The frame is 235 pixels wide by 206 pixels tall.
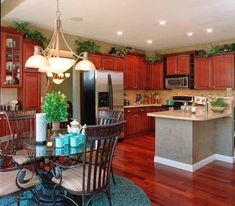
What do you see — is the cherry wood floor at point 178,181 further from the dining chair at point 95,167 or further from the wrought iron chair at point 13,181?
the wrought iron chair at point 13,181

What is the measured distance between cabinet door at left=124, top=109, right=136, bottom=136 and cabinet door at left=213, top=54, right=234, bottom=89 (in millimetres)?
2457

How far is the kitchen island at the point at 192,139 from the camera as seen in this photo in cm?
392

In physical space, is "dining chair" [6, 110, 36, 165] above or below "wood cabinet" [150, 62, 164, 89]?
below

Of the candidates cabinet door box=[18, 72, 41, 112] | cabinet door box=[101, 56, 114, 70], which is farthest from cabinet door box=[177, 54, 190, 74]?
cabinet door box=[18, 72, 41, 112]

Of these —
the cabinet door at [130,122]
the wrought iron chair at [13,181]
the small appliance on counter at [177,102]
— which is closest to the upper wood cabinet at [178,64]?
the small appliance on counter at [177,102]

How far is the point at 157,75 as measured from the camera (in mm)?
7711

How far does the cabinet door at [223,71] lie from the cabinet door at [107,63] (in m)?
2.88

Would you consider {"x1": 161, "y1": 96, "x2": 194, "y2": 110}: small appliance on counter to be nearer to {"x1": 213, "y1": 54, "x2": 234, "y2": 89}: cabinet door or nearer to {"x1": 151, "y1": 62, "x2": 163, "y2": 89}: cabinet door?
{"x1": 151, "y1": 62, "x2": 163, "y2": 89}: cabinet door

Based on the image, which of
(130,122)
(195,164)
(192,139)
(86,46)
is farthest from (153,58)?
(195,164)

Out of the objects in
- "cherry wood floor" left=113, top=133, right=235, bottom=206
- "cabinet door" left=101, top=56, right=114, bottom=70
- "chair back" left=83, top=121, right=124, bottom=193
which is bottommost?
"cherry wood floor" left=113, top=133, right=235, bottom=206

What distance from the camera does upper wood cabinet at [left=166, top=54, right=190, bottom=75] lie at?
6.96 m

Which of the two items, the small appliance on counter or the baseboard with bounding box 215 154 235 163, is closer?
the baseboard with bounding box 215 154 235 163

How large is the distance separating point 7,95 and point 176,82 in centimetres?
484

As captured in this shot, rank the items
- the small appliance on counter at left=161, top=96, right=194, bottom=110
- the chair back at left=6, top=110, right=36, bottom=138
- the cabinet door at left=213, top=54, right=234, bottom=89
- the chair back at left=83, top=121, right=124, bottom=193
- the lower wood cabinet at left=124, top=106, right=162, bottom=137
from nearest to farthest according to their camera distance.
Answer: the chair back at left=83, top=121, right=124, bottom=193 < the chair back at left=6, top=110, right=36, bottom=138 < the cabinet door at left=213, top=54, right=234, bottom=89 < the lower wood cabinet at left=124, top=106, right=162, bottom=137 < the small appliance on counter at left=161, top=96, right=194, bottom=110
